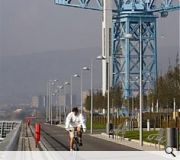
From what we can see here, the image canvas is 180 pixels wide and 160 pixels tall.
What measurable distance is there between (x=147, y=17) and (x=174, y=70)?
52.6 metres

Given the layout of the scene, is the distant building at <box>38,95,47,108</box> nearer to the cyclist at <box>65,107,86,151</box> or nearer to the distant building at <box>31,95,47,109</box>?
the distant building at <box>31,95,47,109</box>

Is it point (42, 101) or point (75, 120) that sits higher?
point (42, 101)

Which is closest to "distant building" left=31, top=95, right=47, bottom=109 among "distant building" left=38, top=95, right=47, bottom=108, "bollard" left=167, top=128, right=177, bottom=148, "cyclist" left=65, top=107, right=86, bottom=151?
"distant building" left=38, top=95, right=47, bottom=108

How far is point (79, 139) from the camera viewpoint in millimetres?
21406

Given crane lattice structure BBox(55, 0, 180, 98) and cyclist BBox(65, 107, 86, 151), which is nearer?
cyclist BBox(65, 107, 86, 151)

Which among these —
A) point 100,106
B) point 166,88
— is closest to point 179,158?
point 166,88

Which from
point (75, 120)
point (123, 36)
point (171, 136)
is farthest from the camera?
point (123, 36)

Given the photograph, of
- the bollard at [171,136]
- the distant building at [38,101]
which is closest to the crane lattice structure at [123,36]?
the distant building at [38,101]

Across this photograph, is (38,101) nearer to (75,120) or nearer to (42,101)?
(42,101)

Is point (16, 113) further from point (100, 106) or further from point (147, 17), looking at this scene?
point (147, 17)

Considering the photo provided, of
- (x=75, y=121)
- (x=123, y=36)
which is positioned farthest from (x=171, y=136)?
(x=123, y=36)

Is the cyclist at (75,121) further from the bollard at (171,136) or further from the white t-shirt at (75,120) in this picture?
the bollard at (171,136)

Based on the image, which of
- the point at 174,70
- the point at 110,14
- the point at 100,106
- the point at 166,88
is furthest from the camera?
the point at 110,14

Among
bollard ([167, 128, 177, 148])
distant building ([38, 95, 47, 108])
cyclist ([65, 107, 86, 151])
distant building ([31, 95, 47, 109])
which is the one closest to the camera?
cyclist ([65, 107, 86, 151])
